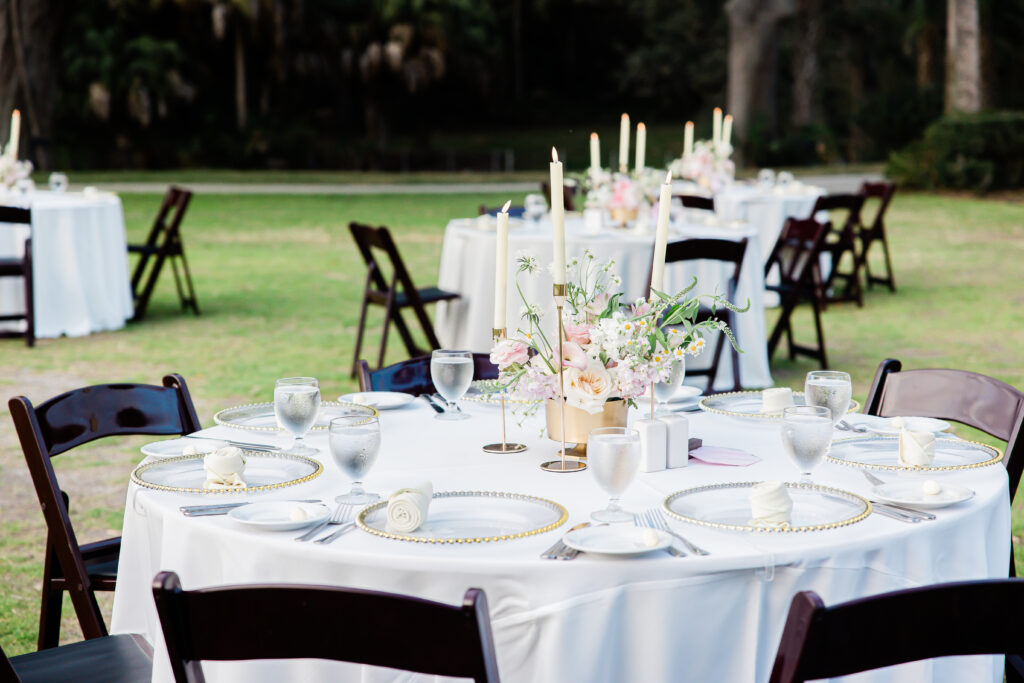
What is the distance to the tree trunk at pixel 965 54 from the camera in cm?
2097

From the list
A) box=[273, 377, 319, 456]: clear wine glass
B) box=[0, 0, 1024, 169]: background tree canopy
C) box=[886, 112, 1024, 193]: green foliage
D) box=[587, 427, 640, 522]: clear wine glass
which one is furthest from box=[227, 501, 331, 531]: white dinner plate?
box=[0, 0, 1024, 169]: background tree canopy

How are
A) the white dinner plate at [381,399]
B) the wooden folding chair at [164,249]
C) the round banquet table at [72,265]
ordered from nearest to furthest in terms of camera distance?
the white dinner plate at [381,399], the round banquet table at [72,265], the wooden folding chair at [164,249]

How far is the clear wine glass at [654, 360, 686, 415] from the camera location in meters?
2.73

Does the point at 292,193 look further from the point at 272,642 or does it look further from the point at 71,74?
the point at 272,642

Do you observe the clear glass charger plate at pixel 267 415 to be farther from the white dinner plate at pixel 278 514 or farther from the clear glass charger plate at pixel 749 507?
the clear glass charger plate at pixel 749 507

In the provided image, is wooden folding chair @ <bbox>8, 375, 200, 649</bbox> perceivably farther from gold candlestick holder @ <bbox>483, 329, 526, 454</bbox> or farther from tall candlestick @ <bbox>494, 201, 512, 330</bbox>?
tall candlestick @ <bbox>494, 201, 512, 330</bbox>

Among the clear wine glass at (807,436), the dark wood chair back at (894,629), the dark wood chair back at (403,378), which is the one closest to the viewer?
the dark wood chair back at (894,629)

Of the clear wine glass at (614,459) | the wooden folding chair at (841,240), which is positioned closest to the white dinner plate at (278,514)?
the clear wine glass at (614,459)

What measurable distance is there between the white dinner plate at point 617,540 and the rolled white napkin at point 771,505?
20 cm

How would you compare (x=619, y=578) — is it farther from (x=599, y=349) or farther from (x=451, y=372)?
(x=451, y=372)

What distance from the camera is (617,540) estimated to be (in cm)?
204

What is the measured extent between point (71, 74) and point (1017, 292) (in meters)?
25.5

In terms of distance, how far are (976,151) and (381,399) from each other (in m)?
19.5

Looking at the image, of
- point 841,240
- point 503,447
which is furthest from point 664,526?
point 841,240
